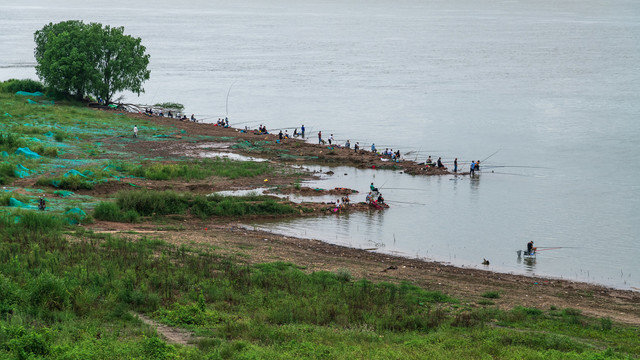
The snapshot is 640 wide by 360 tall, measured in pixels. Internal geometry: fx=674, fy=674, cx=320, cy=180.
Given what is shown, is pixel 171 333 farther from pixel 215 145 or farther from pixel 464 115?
pixel 464 115

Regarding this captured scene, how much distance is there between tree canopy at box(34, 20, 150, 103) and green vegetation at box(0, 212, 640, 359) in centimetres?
3993

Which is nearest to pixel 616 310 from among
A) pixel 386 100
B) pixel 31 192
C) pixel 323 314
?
pixel 323 314

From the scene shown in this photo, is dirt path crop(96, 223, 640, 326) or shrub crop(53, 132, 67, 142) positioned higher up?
shrub crop(53, 132, 67, 142)

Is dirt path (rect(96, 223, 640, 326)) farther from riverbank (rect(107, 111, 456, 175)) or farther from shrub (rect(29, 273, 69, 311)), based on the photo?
riverbank (rect(107, 111, 456, 175))

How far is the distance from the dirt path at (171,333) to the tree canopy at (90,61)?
4800 centimetres

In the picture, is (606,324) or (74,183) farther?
(74,183)

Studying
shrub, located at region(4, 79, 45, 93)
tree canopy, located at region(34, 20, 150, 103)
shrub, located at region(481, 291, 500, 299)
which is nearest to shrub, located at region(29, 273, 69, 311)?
shrub, located at region(481, 291, 500, 299)

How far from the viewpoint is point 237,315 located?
1950cm

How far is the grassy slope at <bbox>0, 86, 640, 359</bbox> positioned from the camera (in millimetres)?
16625

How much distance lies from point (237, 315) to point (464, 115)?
5865 cm

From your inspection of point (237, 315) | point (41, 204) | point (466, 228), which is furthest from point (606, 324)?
point (41, 204)

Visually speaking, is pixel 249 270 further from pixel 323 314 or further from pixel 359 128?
pixel 359 128

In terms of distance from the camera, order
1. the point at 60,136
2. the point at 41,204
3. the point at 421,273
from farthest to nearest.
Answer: the point at 60,136
the point at 41,204
the point at 421,273

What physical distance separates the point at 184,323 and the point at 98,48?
49932 millimetres
